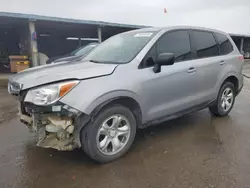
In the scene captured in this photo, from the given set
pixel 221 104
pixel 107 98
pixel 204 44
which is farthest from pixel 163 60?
pixel 221 104

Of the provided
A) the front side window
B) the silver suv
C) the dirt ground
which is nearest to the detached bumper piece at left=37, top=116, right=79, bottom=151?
the silver suv

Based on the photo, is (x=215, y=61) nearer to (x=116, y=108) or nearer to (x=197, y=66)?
(x=197, y=66)

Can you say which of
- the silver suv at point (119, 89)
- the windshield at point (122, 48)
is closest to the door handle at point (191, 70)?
the silver suv at point (119, 89)

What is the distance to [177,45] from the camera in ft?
13.1

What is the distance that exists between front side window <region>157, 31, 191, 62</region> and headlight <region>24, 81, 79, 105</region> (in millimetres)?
1588

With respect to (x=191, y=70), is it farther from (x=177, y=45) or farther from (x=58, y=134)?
(x=58, y=134)

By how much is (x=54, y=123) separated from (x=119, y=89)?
2.88 feet

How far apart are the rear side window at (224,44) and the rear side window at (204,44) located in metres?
0.16

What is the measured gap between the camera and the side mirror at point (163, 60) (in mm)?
3352

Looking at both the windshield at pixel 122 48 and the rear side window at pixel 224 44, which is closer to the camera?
the windshield at pixel 122 48

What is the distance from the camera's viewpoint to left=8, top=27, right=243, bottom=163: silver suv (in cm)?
281

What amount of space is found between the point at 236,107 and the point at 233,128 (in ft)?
5.53

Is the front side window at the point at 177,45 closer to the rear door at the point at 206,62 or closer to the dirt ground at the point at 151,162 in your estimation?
the rear door at the point at 206,62

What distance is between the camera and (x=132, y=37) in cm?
402
